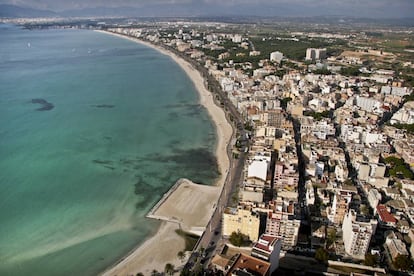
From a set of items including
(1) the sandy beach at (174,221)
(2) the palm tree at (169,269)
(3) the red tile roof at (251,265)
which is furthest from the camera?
(1) the sandy beach at (174,221)

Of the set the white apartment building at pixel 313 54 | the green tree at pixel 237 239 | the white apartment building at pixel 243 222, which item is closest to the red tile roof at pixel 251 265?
the green tree at pixel 237 239

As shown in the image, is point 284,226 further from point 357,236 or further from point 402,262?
point 402,262

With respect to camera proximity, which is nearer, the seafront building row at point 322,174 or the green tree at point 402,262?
the green tree at point 402,262

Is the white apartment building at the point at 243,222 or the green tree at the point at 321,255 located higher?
the white apartment building at the point at 243,222

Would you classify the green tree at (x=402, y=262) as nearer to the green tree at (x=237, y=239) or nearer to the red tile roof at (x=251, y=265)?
the red tile roof at (x=251, y=265)

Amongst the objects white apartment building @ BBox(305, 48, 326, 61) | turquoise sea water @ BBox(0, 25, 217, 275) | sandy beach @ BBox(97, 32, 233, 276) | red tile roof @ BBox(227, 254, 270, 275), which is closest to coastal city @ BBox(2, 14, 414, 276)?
red tile roof @ BBox(227, 254, 270, 275)

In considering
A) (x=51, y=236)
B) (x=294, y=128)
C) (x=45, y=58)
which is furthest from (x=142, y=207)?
(x=45, y=58)
